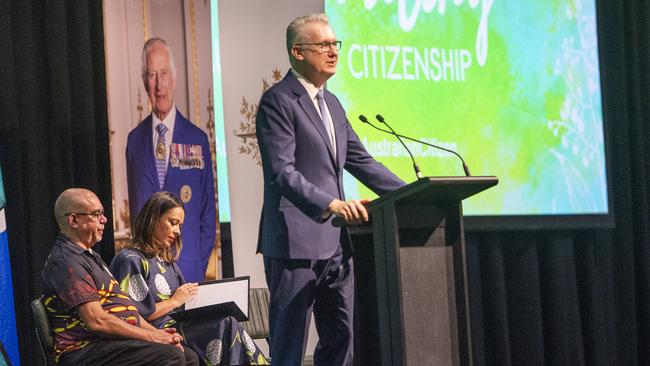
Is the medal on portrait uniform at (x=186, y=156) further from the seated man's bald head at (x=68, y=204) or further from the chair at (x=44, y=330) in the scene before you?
the chair at (x=44, y=330)

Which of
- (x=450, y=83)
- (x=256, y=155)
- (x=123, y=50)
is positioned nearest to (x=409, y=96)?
(x=450, y=83)

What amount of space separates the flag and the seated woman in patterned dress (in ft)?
1.44

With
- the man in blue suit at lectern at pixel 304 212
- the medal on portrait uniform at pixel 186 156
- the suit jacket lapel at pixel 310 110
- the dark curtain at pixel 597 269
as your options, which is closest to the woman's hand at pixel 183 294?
the medal on portrait uniform at pixel 186 156

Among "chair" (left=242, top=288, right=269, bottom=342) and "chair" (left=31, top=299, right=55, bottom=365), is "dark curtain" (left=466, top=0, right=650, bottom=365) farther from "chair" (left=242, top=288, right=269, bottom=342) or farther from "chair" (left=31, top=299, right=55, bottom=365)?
"chair" (left=31, top=299, right=55, bottom=365)

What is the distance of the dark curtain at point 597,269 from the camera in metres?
5.38

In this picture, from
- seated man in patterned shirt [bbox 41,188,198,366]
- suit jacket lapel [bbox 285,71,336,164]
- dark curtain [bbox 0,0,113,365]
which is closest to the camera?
suit jacket lapel [bbox 285,71,336,164]

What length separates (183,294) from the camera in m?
3.59

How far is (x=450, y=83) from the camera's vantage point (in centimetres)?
502

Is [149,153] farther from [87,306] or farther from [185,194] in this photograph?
[87,306]

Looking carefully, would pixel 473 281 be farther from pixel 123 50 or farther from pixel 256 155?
pixel 123 50

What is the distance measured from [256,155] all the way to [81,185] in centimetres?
87

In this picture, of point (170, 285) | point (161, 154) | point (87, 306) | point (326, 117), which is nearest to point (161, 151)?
point (161, 154)

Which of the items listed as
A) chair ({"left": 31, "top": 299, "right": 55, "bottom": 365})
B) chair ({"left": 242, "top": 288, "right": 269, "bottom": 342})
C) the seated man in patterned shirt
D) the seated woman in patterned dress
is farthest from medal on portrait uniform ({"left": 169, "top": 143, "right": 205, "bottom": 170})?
chair ({"left": 31, "top": 299, "right": 55, "bottom": 365})

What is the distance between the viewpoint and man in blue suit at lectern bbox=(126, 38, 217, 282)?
405 centimetres
